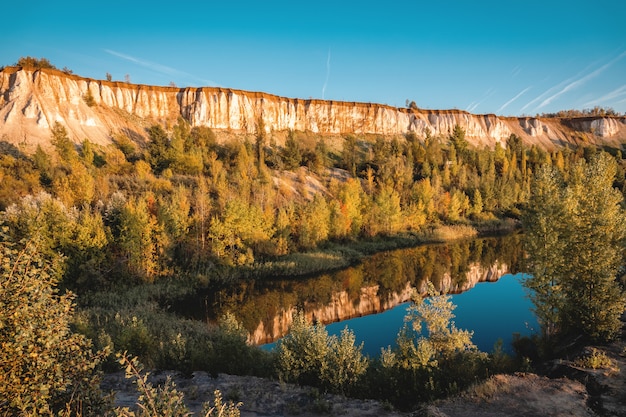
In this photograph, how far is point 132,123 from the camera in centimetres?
7731

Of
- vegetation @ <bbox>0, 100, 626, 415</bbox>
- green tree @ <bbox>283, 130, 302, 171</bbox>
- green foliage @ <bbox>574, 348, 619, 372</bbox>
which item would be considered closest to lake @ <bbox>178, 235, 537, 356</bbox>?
vegetation @ <bbox>0, 100, 626, 415</bbox>

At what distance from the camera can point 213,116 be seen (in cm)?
8912

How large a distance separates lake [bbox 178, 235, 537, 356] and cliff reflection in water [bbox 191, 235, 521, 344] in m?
0.07

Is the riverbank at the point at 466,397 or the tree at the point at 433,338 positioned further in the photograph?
the tree at the point at 433,338

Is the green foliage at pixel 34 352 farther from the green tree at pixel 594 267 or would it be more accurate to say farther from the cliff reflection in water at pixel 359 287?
the green tree at pixel 594 267

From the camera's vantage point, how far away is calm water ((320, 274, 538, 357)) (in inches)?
899

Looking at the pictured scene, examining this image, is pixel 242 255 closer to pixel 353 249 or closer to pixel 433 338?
pixel 353 249

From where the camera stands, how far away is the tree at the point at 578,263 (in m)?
16.6

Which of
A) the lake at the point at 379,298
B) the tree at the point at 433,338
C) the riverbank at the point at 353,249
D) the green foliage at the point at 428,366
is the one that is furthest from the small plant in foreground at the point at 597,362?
the riverbank at the point at 353,249

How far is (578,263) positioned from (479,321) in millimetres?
9863

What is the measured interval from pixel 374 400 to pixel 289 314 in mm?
15872

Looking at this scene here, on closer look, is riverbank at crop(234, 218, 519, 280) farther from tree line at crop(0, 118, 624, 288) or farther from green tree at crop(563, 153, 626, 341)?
green tree at crop(563, 153, 626, 341)

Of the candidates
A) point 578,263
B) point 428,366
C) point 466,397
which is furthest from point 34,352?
point 578,263

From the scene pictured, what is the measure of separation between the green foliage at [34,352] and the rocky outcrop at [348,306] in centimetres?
1861
